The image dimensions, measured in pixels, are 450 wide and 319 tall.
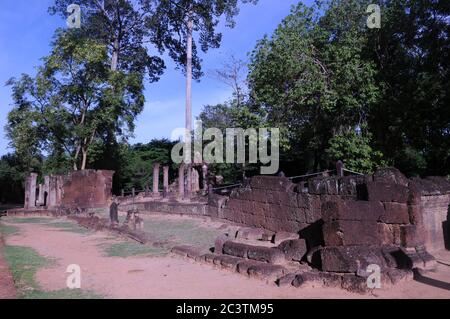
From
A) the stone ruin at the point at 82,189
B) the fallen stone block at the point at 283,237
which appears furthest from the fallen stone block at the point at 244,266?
the stone ruin at the point at 82,189

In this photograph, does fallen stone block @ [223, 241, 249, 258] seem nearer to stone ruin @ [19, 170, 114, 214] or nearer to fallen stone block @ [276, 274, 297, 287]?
fallen stone block @ [276, 274, 297, 287]

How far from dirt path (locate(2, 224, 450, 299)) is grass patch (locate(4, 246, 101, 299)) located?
0.19 meters

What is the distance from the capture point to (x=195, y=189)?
26.9 meters

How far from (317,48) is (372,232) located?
46.5ft

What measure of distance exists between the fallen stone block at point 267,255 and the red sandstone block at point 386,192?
2195 mm

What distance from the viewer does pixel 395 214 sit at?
8.16 m

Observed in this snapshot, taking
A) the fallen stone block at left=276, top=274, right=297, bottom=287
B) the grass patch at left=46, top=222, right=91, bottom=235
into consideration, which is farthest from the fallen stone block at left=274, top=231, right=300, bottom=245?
the grass patch at left=46, top=222, right=91, bottom=235

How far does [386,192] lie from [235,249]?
11.0ft

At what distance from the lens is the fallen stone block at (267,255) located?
8.40 meters

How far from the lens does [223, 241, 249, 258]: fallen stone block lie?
8.77 meters
